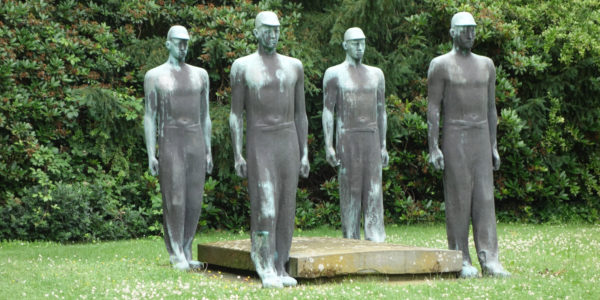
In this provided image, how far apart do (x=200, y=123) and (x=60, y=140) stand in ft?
21.6

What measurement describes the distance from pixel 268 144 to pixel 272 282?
145 centimetres

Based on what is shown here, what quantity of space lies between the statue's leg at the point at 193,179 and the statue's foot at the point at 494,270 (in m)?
3.29

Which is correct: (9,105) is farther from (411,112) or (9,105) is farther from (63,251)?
(411,112)

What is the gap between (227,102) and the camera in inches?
691

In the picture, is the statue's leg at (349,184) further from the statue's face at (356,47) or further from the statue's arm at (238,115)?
the statue's arm at (238,115)

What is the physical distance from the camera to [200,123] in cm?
1102

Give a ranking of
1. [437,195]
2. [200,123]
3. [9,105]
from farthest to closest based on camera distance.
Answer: [437,195]
[9,105]
[200,123]

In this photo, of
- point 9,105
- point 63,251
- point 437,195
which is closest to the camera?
point 63,251

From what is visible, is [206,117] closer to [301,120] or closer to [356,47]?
[301,120]

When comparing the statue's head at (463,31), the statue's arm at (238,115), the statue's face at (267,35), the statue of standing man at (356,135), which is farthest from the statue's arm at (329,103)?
the statue's face at (267,35)

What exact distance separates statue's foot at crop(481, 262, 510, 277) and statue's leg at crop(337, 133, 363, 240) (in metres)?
2.18

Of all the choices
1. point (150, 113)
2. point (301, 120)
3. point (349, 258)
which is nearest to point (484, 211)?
point (349, 258)

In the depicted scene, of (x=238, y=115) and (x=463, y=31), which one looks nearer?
(x=238, y=115)

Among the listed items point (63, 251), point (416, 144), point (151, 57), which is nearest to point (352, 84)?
point (63, 251)
